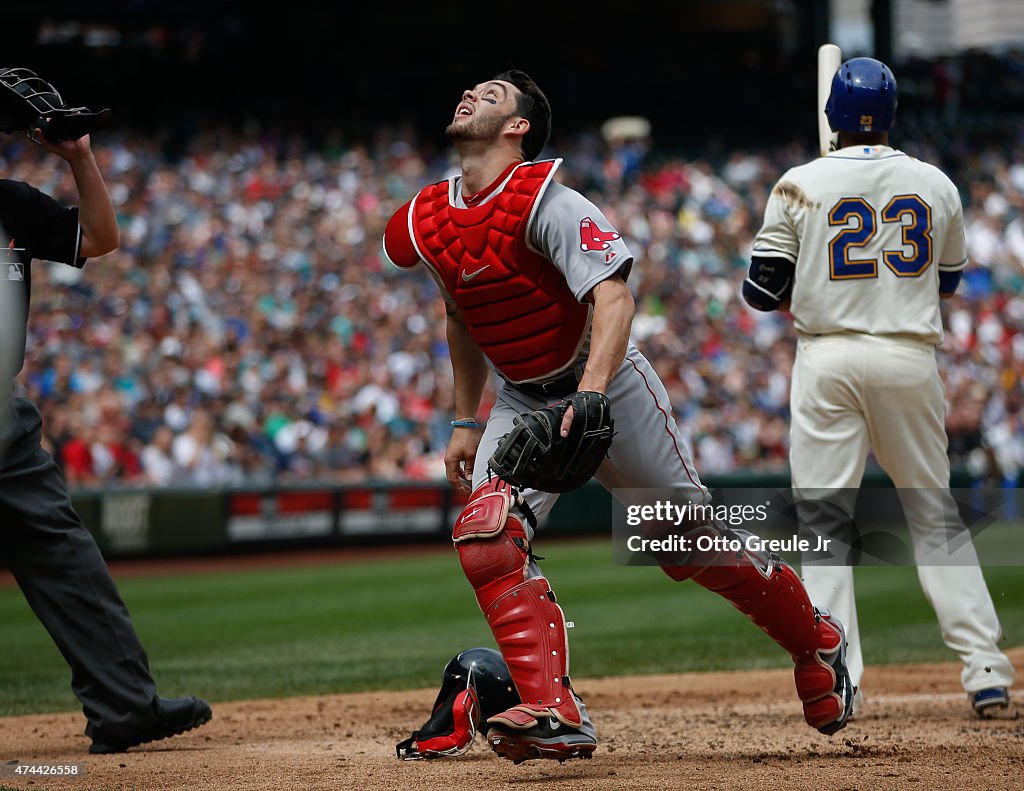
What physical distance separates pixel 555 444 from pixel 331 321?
12.6 meters

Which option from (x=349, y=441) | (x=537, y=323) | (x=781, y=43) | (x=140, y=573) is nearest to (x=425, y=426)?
(x=349, y=441)

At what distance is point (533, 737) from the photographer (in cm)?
333

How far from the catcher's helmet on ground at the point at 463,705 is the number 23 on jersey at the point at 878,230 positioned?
6.02 ft

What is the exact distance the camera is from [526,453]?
3432 mm

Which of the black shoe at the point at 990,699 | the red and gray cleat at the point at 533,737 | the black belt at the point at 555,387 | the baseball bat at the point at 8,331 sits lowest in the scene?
the black shoe at the point at 990,699

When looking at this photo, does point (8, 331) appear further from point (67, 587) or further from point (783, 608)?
point (783, 608)

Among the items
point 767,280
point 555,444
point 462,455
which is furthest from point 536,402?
point 767,280

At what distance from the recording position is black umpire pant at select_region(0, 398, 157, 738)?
159 inches

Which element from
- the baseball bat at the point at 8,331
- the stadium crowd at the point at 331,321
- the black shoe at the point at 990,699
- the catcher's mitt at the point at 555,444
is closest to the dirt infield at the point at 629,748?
the black shoe at the point at 990,699

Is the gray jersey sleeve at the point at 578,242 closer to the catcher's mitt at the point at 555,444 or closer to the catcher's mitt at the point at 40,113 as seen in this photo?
the catcher's mitt at the point at 555,444

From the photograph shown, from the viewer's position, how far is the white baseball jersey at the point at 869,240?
4660mm

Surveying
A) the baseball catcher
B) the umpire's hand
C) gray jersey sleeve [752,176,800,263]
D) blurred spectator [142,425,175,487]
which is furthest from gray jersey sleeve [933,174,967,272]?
blurred spectator [142,425,175,487]

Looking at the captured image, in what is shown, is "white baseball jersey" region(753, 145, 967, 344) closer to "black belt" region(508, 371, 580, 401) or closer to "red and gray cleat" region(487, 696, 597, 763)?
"black belt" region(508, 371, 580, 401)

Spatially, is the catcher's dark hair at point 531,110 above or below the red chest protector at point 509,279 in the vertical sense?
above
